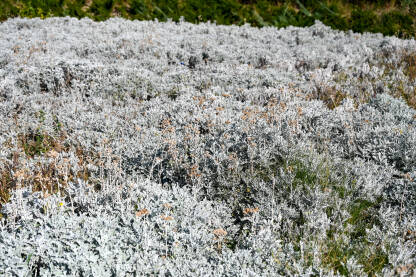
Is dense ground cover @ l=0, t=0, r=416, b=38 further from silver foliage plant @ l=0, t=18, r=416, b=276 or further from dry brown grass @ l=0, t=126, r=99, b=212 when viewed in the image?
dry brown grass @ l=0, t=126, r=99, b=212

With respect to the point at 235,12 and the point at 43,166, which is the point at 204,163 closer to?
the point at 43,166

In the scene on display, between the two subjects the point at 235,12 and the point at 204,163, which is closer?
the point at 204,163

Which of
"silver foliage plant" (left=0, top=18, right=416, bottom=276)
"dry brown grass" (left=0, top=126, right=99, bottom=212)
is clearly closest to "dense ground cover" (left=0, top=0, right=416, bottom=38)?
"silver foliage plant" (left=0, top=18, right=416, bottom=276)

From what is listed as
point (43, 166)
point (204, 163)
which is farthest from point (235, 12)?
point (43, 166)

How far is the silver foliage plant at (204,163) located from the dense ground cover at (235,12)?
3.09 meters

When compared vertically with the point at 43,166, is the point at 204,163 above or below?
above

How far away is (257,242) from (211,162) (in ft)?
3.85

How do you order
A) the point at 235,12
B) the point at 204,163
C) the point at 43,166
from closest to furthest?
the point at 204,163
the point at 43,166
the point at 235,12

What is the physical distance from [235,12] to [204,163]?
332 inches

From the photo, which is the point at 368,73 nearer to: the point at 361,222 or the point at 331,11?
the point at 361,222

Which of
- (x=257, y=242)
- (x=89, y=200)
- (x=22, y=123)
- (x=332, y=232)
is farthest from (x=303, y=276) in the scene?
(x=22, y=123)

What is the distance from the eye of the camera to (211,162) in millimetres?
3541

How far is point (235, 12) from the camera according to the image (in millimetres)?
10727

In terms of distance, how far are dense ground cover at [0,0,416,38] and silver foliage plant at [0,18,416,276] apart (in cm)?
309
